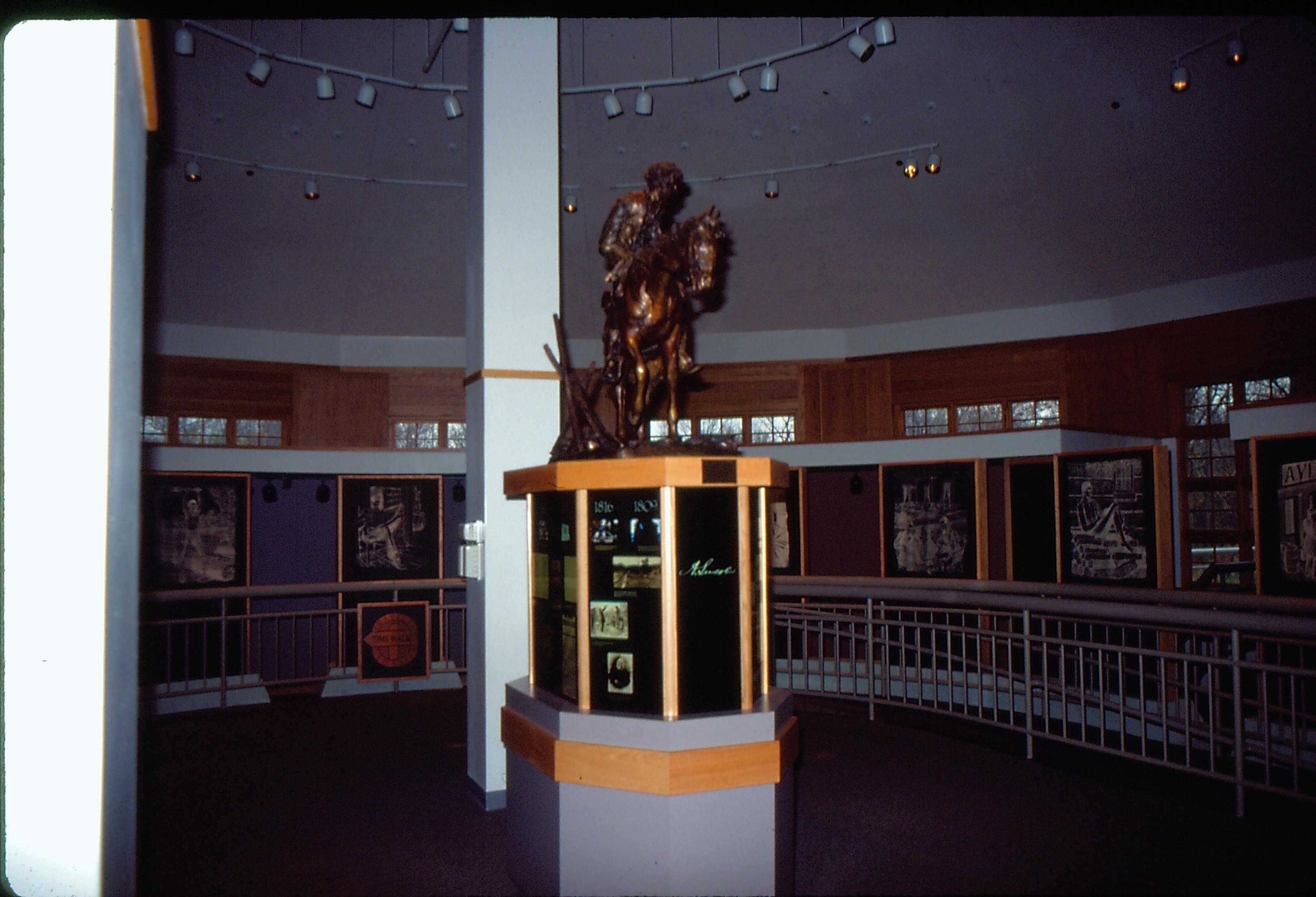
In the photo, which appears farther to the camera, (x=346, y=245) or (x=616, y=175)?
(x=346, y=245)

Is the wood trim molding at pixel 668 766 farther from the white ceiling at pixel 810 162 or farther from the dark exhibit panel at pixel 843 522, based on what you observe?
the dark exhibit panel at pixel 843 522

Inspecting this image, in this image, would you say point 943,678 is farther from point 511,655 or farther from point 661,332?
point 661,332

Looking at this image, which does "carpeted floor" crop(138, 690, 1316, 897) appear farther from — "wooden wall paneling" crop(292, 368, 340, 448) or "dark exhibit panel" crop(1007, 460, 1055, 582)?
"wooden wall paneling" crop(292, 368, 340, 448)

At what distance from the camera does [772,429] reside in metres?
13.5

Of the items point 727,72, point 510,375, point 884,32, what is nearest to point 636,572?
point 510,375

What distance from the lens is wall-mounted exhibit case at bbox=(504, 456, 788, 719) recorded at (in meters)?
3.72

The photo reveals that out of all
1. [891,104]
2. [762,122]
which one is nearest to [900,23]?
[891,104]

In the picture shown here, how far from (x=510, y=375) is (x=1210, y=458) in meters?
10.8

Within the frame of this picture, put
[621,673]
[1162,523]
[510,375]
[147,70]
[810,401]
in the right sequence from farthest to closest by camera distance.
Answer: [810,401] → [1162,523] → [510,375] → [621,673] → [147,70]

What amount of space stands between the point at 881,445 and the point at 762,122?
427 centimetres

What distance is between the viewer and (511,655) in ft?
18.5

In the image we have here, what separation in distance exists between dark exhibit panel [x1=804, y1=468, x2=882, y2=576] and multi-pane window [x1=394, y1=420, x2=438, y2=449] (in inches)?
242

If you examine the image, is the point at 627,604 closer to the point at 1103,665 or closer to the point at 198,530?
the point at 1103,665

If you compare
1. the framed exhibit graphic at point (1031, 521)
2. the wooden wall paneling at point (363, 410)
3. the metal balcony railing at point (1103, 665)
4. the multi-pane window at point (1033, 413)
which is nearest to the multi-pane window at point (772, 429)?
the metal balcony railing at point (1103, 665)
